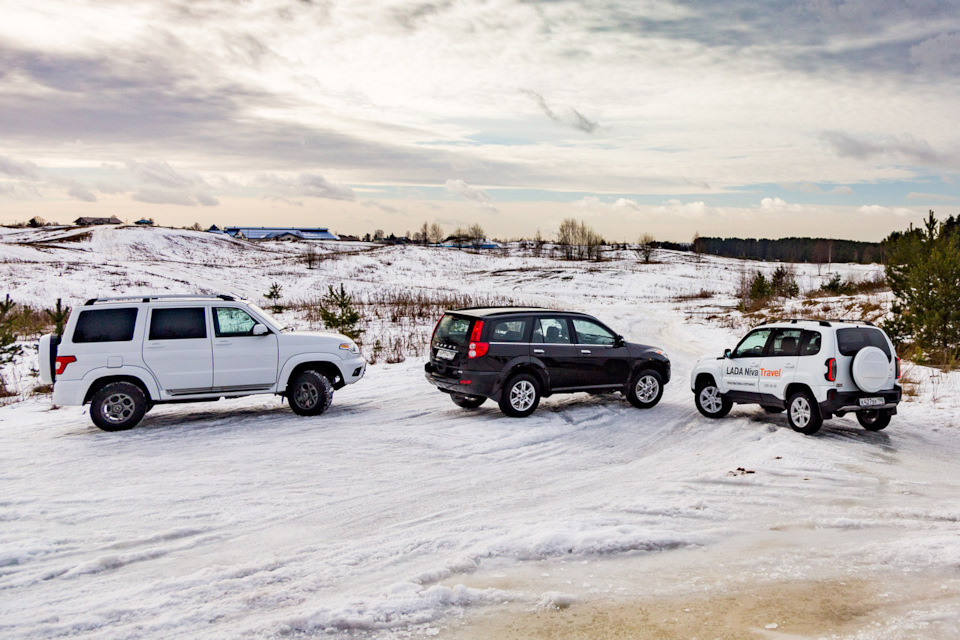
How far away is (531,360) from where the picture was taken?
1219 cm

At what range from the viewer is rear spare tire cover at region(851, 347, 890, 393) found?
416 inches

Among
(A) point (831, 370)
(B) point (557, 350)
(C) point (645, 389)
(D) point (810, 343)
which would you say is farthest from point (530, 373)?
(A) point (831, 370)

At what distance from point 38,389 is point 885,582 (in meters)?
16.7

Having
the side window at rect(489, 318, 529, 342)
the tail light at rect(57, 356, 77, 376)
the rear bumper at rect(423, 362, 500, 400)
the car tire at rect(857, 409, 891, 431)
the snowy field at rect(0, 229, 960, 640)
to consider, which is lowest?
the snowy field at rect(0, 229, 960, 640)

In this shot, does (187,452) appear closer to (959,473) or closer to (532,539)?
(532,539)

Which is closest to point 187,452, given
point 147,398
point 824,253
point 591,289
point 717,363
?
point 147,398

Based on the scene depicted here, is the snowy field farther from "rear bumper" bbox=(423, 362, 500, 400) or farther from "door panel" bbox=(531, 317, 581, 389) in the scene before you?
"door panel" bbox=(531, 317, 581, 389)

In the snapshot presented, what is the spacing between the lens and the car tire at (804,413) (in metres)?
10.8

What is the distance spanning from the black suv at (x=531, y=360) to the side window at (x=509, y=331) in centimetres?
2

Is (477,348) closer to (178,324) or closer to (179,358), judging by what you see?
(179,358)

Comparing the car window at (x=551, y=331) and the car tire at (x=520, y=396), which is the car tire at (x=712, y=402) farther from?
the car tire at (x=520, y=396)

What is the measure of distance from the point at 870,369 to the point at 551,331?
5163mm

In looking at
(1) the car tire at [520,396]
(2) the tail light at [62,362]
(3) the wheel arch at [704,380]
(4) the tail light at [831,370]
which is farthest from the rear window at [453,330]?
(2) the tail light at [62,362]

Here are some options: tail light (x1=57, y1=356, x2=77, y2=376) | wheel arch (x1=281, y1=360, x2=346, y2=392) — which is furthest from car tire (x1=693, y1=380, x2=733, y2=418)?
tail light (x1=57, y1=356, x2=77, y2=376)
